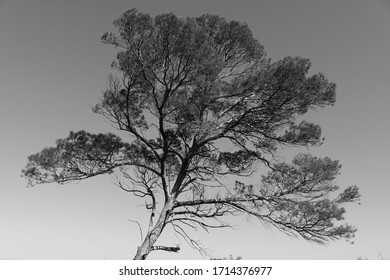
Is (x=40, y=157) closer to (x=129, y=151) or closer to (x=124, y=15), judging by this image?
(x=129, y=151)

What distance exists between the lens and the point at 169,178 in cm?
902

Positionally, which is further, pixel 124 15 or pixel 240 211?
pixel 240 211

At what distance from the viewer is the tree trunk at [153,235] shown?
6973 mm

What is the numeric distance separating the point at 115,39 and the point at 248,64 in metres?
3.73

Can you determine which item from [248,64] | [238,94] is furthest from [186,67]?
[248,64]

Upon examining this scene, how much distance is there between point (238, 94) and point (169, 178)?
319cm

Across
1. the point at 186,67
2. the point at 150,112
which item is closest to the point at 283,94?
the point at 186,67

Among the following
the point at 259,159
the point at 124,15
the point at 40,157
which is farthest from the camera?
the point at 259,159

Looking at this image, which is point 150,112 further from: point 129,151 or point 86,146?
point 86,146

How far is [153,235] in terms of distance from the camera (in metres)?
7.20

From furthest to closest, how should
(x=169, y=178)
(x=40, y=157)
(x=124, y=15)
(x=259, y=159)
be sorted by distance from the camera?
(x=169, y=178) → (x=259, y=159) → (x=40, y=157) → (x=124, y=15)

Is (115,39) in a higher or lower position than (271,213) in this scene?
higher

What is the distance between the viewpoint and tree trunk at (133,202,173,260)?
6973mm

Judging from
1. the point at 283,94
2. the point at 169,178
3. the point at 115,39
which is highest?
the point at 115,39
